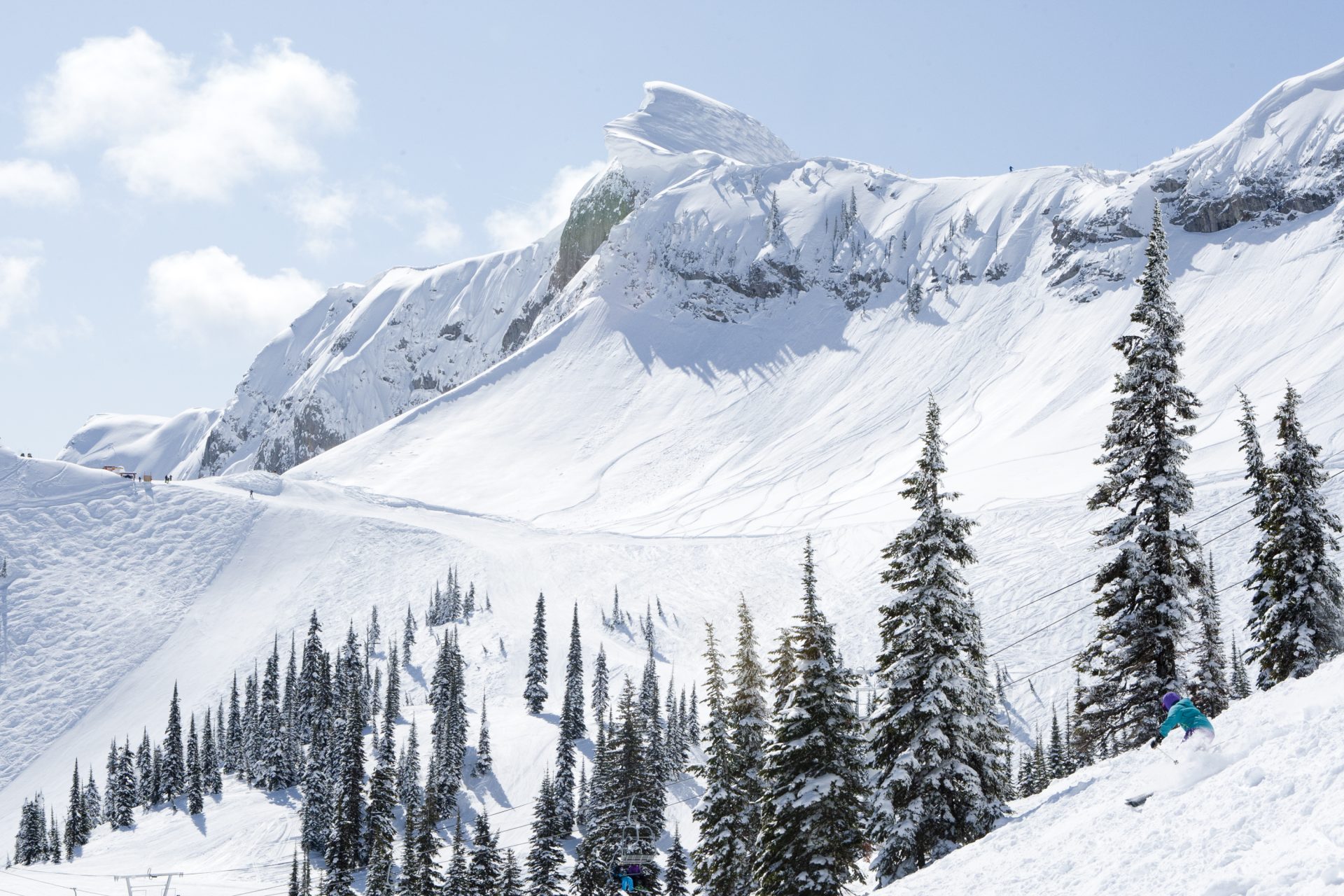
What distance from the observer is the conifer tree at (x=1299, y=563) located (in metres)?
32.9

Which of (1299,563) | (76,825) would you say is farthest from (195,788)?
(1299,563)

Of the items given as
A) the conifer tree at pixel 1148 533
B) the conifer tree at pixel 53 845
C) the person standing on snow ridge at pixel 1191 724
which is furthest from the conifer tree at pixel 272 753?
the person standing on snow ridge at pixel 1191 724

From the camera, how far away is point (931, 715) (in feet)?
88.4

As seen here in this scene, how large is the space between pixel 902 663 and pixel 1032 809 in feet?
18.6

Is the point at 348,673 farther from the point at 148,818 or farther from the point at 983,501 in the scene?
the point at 983,501

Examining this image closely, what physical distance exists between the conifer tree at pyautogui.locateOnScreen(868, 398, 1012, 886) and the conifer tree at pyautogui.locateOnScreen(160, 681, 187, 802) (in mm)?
106537

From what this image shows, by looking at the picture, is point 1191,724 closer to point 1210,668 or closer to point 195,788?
point 1210,668

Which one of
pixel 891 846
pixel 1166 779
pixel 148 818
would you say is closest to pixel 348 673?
pixel 148 818

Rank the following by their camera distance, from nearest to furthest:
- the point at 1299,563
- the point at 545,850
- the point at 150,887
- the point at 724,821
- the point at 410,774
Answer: the point at 1299,563 < the point at 724,821 < the point at 545,850 < the point at 150,887 < the point at 410,774

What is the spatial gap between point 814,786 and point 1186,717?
39.1 feet

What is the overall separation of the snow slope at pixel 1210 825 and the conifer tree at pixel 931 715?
228 inches

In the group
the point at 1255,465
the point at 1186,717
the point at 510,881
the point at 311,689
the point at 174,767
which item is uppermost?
the point at 311,689

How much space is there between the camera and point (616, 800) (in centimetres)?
4831

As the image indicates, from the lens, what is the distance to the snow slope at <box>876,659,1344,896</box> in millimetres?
12766
